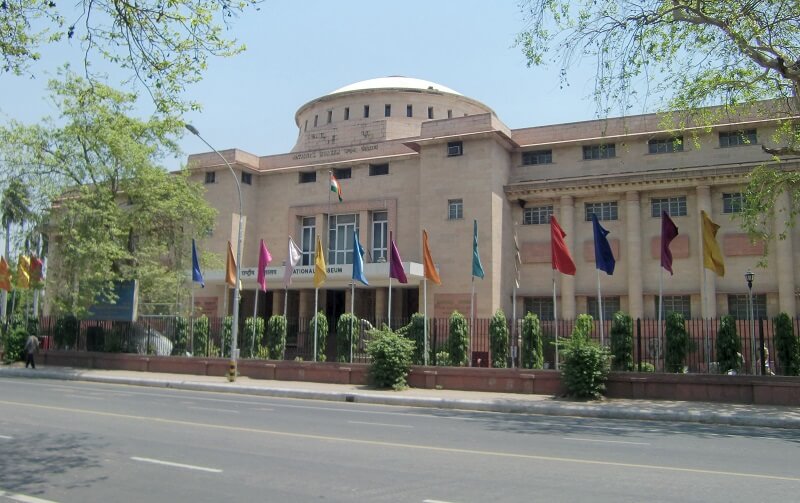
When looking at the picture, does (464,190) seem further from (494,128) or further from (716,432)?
(716,432)

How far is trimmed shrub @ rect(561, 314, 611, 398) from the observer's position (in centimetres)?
1897

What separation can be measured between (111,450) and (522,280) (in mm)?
28345

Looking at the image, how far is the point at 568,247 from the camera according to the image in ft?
114

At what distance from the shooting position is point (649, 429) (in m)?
13.8

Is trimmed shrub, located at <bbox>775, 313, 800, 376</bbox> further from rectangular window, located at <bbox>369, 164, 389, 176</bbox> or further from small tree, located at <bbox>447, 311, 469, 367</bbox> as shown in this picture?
rectangular window, located at <bbox>369, 164, 389, 176</bbox>

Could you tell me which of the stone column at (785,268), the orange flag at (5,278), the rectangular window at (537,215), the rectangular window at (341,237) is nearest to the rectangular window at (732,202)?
the stone column at (785,268)

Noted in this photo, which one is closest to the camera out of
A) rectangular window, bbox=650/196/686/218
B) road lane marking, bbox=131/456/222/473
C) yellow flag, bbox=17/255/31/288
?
road lane marking, bbox=131/456/222/473

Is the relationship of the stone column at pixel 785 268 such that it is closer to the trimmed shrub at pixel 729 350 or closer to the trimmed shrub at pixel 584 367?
the trimmed shrub at pixel 729 350

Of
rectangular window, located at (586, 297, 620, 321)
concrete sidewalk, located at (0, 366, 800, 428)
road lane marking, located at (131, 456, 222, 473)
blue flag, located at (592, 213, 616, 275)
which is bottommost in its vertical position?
concrete sidewalk, located at (0, 366, 800, 428)

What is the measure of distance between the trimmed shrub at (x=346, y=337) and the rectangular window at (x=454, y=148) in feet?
44.4

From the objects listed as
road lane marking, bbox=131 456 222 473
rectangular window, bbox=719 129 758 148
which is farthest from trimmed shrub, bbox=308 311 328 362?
rectangular window, bbox=719 129 758 148

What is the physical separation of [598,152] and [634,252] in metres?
5.67

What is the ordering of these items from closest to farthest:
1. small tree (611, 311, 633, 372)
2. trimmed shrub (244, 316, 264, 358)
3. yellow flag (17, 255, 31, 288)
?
small tree (611, 311, 633, 372) < trimmed shrub (244, 316, 264, 358) < yellow flag (17, 255, 31, 288)

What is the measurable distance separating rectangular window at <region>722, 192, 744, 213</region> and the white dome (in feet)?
70.6
